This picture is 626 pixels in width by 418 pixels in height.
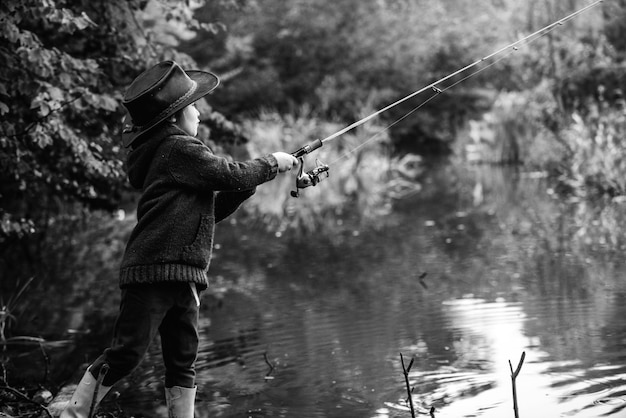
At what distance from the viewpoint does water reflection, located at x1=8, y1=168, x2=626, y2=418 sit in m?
4.55

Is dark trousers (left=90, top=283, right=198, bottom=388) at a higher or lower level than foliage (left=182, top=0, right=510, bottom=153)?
lower

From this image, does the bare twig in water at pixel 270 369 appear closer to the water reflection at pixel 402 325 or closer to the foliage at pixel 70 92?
the water reflection at pixel 402 325

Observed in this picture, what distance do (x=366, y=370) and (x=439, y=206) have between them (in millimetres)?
9239

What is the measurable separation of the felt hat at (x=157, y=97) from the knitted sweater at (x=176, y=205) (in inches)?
2.7

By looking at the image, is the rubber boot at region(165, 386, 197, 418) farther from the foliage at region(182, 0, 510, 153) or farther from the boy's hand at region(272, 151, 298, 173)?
the foliage at region(182, 0, 510, 153)

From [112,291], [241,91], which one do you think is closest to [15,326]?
[112,291]

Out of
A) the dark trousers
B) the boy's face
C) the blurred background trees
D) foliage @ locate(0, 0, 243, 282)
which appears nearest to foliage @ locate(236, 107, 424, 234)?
the blurred background trees

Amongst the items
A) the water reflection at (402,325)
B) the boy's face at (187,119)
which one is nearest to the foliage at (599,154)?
the water reflection at (402,325)

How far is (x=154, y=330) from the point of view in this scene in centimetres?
372

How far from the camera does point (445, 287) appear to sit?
752 centimetres

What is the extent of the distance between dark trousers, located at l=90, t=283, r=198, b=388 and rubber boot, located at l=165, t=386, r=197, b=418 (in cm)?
2

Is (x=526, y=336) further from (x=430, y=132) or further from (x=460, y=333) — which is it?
(x=430, y=132)

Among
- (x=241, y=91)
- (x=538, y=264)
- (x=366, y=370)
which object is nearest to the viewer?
(x=366, y=370)

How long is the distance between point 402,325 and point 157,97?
2980 mm
